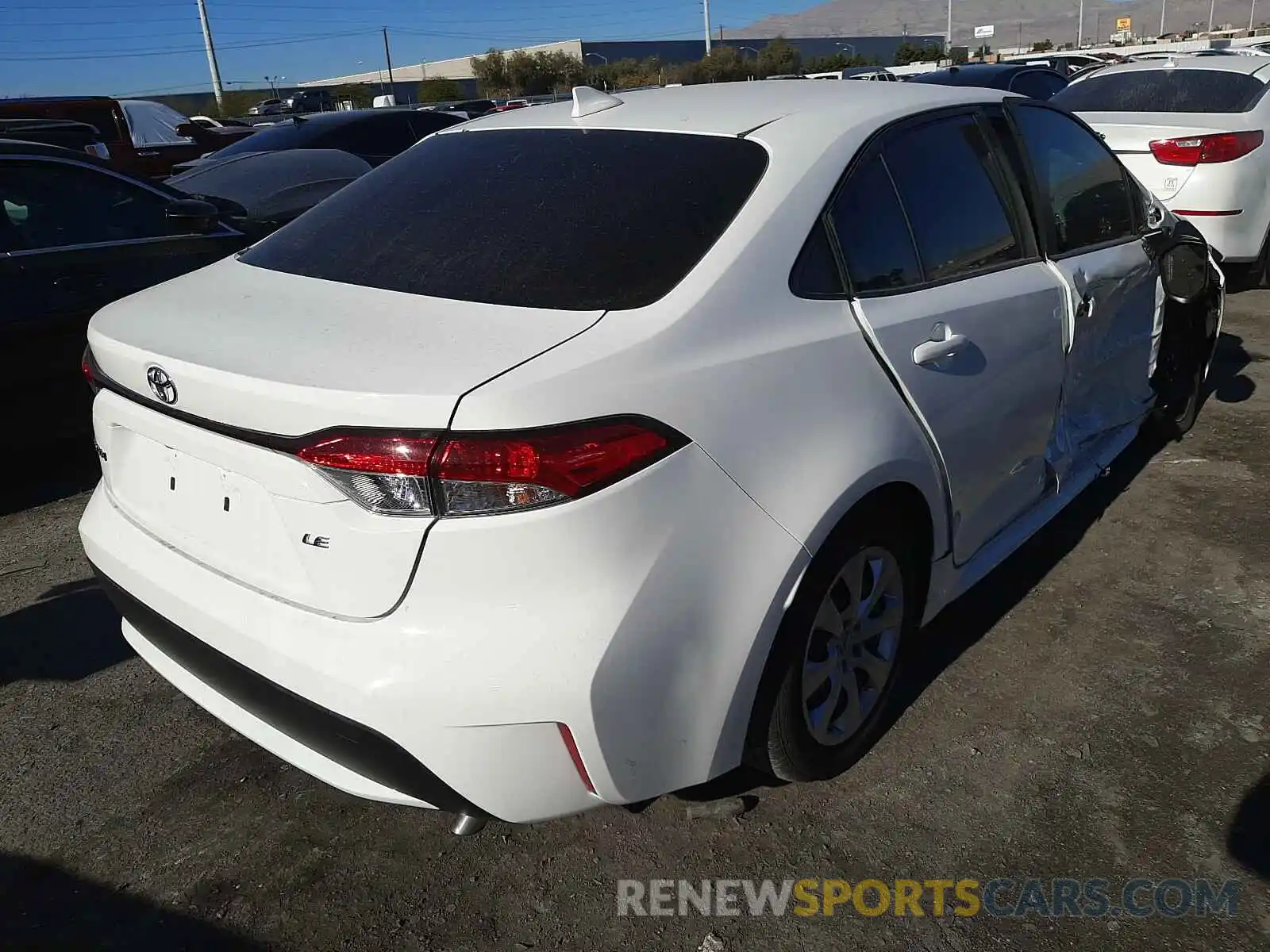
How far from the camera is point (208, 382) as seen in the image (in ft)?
6.39

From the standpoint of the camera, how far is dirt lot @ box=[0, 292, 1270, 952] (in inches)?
84.6

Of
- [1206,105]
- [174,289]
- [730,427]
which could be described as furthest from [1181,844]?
[1206,105]

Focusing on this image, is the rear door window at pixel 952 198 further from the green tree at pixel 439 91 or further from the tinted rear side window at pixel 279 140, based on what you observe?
the green tree at pixel 439 91

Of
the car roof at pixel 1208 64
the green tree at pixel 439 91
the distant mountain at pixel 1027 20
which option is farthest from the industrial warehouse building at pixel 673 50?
the car roof at pixel 1208 64

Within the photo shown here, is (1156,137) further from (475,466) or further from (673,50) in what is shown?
(673,50)

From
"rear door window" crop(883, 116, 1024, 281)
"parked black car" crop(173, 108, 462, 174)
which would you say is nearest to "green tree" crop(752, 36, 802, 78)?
"parked black car" crop(173, 108, 462, 174)

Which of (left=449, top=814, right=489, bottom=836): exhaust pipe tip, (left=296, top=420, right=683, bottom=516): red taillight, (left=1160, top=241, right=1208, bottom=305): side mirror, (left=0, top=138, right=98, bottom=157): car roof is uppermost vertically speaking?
(left=0, top=138, right=98, bottom=157): car roof

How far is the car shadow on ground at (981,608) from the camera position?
254cm

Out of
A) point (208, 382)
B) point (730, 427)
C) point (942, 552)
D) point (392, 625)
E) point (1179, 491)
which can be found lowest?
point (1179, 491)

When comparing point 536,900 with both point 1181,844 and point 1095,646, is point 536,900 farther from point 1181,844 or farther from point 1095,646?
point 1095,646

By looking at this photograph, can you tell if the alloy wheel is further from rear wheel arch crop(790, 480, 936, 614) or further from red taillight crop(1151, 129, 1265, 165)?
red taillight crop(1151, 129, 1265, 165)

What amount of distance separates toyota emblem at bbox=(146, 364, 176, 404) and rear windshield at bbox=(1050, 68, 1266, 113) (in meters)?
7.00

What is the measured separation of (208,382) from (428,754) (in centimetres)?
82

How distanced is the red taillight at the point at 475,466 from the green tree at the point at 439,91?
57131 mm
